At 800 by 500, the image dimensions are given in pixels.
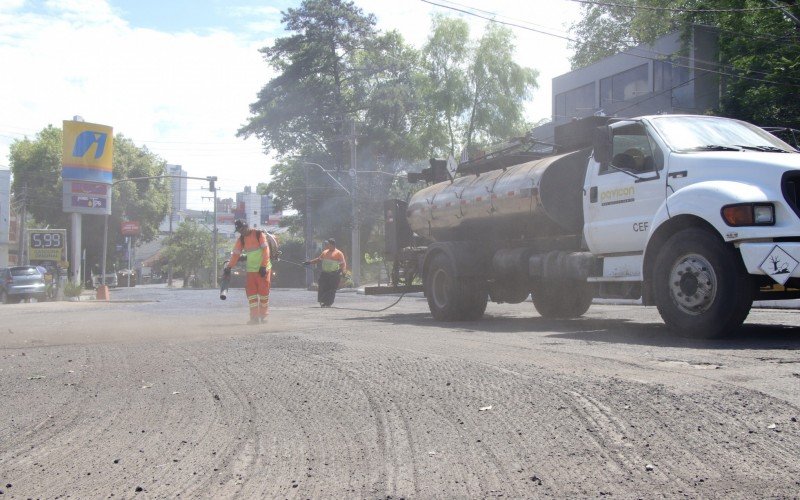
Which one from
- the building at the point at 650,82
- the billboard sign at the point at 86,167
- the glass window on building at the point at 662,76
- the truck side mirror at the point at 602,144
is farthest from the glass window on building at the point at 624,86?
the truck side mirror at the point at 602,144

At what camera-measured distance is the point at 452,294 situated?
1136cm

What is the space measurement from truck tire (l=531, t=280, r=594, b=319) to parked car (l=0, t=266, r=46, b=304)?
82.6 feet

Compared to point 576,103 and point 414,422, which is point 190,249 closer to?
point 576,103

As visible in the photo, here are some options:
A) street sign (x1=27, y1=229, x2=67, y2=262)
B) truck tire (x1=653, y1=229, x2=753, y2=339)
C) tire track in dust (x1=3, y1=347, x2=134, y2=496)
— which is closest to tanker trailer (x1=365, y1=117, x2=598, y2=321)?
truck tire (x1=653, y1=229, x2=753, y2=339)

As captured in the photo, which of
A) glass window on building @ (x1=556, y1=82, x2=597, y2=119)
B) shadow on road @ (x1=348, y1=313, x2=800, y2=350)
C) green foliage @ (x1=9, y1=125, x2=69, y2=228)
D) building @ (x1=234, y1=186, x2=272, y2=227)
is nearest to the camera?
shadow on road @ (x1=348, y1=313, x2=800, y2=350)

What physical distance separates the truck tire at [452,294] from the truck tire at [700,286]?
3913 mm

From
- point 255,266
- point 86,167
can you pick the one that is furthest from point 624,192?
point 86,167

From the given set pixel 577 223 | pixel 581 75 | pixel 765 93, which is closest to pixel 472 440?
pixel 577 223

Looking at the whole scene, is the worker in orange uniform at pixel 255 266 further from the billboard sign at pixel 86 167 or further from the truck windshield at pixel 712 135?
the billboard sign at pixel 86 167

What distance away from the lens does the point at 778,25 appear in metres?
22.8

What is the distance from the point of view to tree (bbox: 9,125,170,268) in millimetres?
56094

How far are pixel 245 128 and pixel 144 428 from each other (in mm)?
43799

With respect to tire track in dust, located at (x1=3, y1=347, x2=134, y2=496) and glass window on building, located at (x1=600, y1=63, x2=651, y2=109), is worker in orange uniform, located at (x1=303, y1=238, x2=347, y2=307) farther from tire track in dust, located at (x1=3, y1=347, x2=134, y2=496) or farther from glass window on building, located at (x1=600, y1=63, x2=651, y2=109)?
glass window on building, located at (x1=600, y1=63, x2=651, y2=109)

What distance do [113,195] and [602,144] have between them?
176 ft
